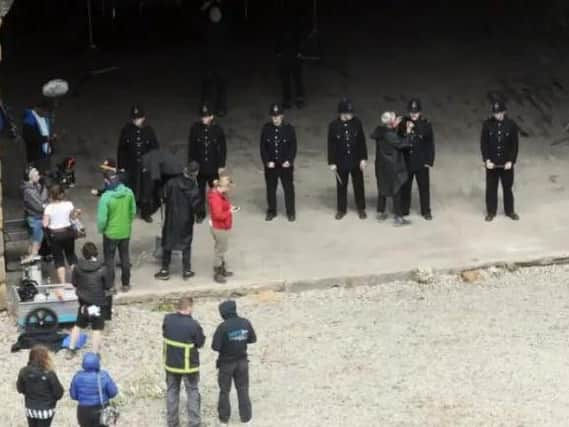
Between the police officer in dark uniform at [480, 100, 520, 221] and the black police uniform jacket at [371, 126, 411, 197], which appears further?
the police officer in dark uniform at [480, 100, 520, 221]

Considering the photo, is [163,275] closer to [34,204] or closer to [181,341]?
[34,204]

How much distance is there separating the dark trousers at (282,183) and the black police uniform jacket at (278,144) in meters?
0.11

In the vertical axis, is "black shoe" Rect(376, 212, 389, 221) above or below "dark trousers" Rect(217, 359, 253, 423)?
above

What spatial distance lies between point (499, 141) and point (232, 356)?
6.61 m

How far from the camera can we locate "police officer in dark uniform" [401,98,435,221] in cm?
2031

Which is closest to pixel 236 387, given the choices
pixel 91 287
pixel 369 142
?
pixel 91 287

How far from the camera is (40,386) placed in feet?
46.2

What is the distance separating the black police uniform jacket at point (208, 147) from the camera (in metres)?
20.3

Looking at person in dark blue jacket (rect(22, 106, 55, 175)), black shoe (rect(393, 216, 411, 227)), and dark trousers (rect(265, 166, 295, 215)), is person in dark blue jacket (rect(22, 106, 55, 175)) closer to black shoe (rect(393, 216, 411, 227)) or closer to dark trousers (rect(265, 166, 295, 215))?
dark trousers (rect(265, 166, 295, 215))

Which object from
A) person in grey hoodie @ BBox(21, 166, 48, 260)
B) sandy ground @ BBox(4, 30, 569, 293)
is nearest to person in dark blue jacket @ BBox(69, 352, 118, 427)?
sandy ground @ BBox(4, 30, 569, 293)

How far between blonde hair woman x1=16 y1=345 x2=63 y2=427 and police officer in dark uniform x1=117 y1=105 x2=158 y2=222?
6.15 m

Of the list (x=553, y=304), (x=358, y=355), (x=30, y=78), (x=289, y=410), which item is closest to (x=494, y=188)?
(x=553, y=304)

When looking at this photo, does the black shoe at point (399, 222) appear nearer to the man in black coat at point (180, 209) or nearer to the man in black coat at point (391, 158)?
the man in black coat at point (391, 158)

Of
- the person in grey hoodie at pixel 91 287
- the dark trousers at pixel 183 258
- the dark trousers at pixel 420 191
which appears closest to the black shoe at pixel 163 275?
the dark trousers at pixel 183 258
